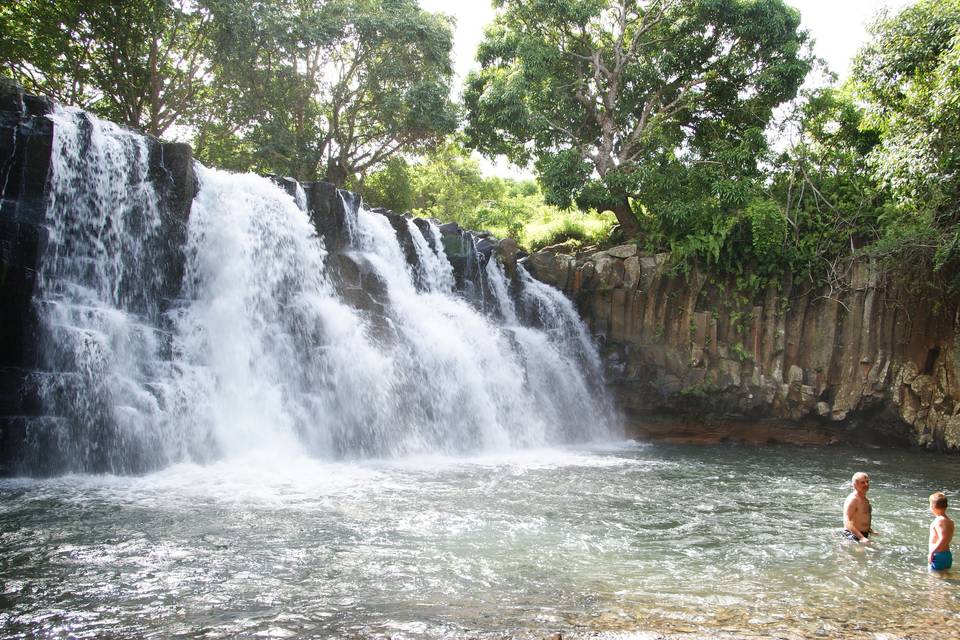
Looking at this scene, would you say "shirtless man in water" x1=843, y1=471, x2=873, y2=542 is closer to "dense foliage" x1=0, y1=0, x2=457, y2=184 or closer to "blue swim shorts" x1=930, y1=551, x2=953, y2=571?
"blue swim shorts" x1=930, y1=551, x2=953, y2=571

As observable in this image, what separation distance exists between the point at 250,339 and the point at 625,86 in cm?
1463

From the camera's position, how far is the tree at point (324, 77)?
23031mm

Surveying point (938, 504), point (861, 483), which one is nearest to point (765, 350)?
point (861, 483)

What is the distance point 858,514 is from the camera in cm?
736

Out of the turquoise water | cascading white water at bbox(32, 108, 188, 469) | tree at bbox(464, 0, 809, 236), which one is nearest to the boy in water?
the turquoise water

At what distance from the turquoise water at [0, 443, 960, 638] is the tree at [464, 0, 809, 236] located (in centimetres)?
1134

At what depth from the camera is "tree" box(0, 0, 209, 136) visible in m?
20.5

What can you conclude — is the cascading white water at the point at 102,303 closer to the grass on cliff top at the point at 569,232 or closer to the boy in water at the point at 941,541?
the boy in water at the point at 941,541

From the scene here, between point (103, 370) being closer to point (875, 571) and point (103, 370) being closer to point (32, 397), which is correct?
point (32, 397)

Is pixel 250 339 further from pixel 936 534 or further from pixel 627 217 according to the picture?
pixel 627 217

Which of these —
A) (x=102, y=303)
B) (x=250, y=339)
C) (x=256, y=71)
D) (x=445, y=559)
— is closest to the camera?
(x=445, y=559)

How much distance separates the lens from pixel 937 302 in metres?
16.1

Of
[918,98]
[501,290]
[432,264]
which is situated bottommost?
[501,290]

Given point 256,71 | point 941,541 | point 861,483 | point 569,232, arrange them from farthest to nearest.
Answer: point 256,71 < point 569,232 < point 861,483 < point 941,541
